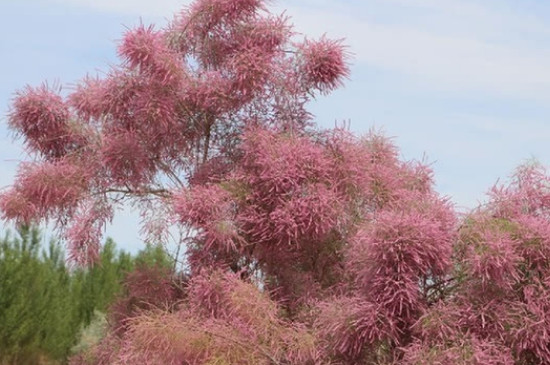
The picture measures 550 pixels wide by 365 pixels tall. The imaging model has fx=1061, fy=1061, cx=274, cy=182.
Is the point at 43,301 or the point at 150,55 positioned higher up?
the point at 150,55

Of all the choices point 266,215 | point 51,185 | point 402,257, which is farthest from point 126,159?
point 402,257


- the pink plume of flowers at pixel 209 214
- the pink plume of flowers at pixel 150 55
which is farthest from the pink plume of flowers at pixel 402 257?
the pink plume of flowers at pixel 150 55

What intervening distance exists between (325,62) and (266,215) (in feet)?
4.89

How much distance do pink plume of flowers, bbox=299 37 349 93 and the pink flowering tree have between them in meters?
0.01

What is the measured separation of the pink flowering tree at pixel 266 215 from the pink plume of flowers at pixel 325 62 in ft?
0.04

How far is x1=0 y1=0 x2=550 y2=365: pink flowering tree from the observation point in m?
7.49

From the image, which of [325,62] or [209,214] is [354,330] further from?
[325,62]

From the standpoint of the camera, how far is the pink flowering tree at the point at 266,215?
749cm

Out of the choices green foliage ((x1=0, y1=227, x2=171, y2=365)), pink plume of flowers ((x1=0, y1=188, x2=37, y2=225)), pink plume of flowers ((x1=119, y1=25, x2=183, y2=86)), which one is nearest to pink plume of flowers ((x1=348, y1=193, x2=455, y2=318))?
pink plume of flowers ((x1=119, y1=25, x2=183, y2=86))

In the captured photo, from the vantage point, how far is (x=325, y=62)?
9.13 metres

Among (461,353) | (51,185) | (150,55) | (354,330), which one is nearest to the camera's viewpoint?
(461,353)

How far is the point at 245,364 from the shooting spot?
786 cm

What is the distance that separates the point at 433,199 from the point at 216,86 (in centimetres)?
224

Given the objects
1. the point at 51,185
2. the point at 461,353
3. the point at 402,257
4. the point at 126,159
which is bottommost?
the point at 461,353
